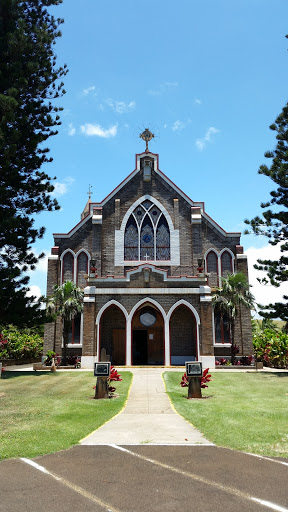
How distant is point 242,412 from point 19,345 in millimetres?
22723

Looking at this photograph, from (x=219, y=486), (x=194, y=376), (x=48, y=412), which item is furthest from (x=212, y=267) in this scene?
(x=219, y=486)

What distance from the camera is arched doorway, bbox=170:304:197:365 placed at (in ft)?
84.0

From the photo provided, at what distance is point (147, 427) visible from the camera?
8.47 m

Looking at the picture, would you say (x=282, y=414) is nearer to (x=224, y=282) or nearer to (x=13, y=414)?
(x=13, y=414)

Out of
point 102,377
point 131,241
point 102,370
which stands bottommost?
point 102,377

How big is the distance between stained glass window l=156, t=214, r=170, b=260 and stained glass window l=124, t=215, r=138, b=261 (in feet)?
5.08

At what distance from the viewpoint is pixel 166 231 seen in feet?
93.4

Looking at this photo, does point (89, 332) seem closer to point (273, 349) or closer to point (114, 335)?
point (114, 335)

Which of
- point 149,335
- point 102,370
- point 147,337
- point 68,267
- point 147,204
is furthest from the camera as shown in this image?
point 147,204

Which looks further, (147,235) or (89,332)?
(147,235)

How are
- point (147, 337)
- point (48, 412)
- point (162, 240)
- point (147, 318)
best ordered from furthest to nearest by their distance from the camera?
1. point (162, 240)
2. point (147, 337)
3. point (147, 318)
4. point (48, 412)

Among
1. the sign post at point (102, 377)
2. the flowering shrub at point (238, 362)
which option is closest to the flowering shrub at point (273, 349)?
the flowering shrub at point (238, 362)

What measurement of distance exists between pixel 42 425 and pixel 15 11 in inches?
692

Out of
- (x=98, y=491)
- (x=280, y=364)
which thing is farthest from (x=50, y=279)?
(x=98, y=491)
